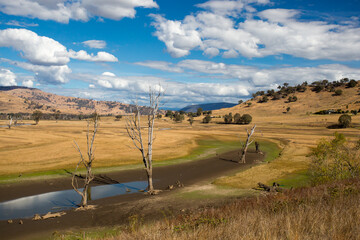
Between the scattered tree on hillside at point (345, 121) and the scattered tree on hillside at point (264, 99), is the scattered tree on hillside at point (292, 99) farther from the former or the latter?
the scattered tree on hillside at point (345, 121)

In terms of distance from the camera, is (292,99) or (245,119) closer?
(245,119)

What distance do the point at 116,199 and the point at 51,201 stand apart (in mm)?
6598

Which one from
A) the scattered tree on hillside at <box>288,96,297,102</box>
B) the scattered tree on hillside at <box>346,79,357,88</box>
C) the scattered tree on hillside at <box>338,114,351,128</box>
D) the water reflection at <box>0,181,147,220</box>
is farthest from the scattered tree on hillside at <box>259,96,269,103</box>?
the water reflection at <box>0,181,147,220</box>

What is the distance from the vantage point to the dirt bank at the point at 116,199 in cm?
1864

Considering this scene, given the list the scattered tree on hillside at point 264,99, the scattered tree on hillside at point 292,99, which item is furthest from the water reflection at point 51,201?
the scattered tree on hillside at point 264,99

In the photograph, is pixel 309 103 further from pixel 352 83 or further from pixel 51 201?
pixel 51 201

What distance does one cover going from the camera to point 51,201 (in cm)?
2481

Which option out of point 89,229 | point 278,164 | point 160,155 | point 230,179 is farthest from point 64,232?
point 278,164

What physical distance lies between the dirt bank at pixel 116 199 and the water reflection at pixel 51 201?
1488 mm

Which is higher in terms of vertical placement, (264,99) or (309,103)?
(264,99)

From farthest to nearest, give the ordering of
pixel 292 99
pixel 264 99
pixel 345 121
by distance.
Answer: pixel 264 99, pixel 292 99, pixel 345 121

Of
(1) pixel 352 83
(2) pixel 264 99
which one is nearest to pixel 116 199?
(2) pixel 264 99

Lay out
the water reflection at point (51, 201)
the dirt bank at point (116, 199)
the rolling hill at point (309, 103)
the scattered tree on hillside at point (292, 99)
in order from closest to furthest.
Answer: the dirt bank at point (116, 199)
the water reflection at point (51, 201)
the rolling hill at point (309, 103)
the scattered tree on hillside at point (292, 99)

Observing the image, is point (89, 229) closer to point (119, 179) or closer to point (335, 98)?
point (119, 179)
